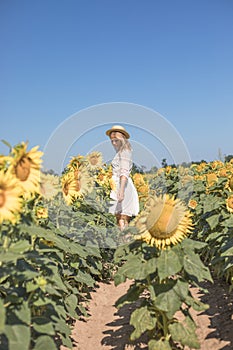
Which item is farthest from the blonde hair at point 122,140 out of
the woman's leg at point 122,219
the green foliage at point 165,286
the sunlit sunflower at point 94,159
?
the green foliage at point 165,286

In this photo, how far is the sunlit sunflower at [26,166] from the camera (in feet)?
6.41

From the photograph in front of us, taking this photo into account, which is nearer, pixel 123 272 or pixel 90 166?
pixel 123 272

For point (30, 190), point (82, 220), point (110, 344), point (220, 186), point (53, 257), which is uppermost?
→ point (220, 186)

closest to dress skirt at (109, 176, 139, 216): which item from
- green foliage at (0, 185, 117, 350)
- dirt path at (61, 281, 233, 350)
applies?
green foliage at (0, 185, 117, 350)

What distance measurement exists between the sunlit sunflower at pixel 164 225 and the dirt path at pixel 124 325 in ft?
3.27

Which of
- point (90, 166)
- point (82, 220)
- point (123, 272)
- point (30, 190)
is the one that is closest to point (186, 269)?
point (123, 272)

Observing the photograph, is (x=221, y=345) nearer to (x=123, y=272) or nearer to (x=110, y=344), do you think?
(x=110, y=344)

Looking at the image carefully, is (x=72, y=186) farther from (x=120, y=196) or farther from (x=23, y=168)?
(x=120, y=196)

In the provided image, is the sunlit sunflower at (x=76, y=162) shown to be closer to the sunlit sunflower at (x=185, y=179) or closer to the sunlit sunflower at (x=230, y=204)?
the sunlit sunflower at (x=230, y=204)

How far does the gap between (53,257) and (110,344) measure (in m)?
0.85

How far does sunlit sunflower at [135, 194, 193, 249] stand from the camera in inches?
106

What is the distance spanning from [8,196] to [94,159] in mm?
3673

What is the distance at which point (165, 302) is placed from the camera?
2551 mm

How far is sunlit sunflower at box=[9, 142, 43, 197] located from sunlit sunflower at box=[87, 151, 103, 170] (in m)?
3.25
